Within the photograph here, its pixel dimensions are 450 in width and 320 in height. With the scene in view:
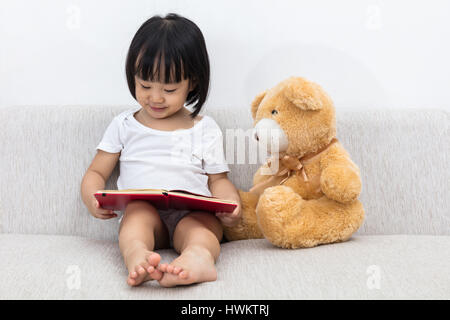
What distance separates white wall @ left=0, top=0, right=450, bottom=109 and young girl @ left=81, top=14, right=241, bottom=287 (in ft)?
0.95

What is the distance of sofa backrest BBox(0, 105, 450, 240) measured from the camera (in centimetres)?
135

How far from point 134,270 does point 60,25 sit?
3.38 ft

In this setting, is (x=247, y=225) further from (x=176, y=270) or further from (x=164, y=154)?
(x=176, y=270)

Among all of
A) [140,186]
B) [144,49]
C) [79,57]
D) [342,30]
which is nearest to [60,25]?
[79,57]

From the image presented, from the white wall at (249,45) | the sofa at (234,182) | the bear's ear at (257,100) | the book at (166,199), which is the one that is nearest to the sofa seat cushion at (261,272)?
the sofa at (234,182)

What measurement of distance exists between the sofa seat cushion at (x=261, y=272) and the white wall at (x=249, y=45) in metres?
0.60

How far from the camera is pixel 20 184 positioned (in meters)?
1.37

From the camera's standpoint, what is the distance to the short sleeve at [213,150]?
4.41 feet

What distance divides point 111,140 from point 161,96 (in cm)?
21

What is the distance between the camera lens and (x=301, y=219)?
1113 mm

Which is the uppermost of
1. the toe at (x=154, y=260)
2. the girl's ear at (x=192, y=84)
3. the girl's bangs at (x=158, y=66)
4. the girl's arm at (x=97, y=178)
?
the girl's bangs at (x=158, y=66)

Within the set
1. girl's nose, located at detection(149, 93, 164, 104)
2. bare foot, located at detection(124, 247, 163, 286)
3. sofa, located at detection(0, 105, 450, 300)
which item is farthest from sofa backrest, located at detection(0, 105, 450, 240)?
bare foot, located at detection(124, 247, 163, 286)

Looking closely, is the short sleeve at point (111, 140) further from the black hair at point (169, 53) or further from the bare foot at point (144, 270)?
the bare foot at point (144, 270)

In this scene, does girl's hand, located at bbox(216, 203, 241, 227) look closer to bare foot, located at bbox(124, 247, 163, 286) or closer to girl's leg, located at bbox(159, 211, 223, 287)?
girl's leg, located at bbox(159, 211, 223, 287)
